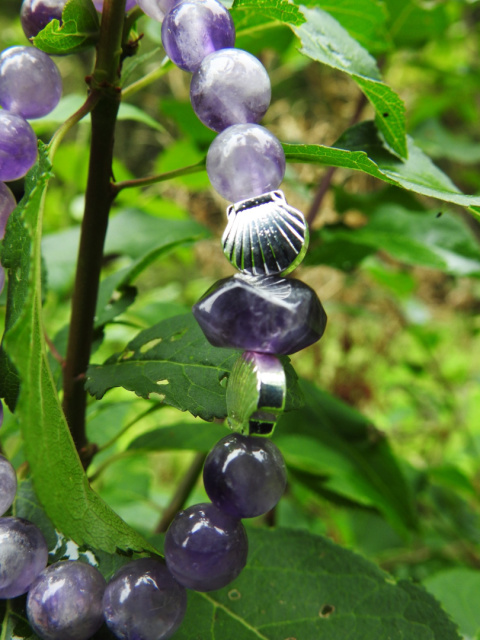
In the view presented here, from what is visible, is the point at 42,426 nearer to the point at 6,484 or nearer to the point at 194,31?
the point at 6,484

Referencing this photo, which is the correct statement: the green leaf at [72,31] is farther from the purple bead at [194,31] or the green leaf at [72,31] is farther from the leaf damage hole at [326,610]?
the leaf damage hole at [326,610]

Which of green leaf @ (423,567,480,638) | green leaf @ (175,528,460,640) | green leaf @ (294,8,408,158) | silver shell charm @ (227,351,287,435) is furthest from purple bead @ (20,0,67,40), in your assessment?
green leaf @ (423,567,480,638)

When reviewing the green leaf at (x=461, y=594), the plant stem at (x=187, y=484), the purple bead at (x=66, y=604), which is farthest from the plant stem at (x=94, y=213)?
the green leaf at (x=461, y=594)

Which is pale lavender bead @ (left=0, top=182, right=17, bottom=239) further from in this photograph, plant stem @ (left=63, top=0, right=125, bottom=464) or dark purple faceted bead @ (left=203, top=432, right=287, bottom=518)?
dark purple faceted bead @ (left=203, top=432, right=287, bottom=518)

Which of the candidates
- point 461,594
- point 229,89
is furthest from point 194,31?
point 461,594

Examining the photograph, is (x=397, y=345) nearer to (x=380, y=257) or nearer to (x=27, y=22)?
(x=380, y=257)
